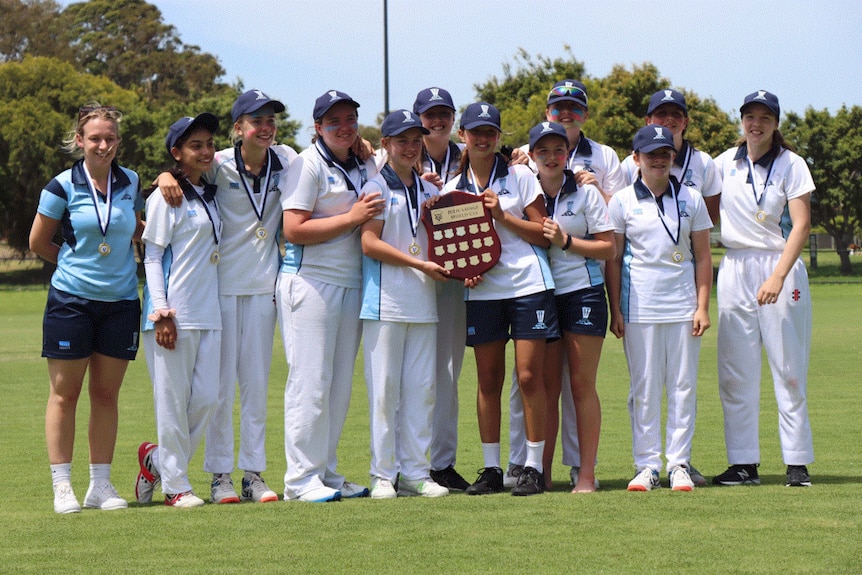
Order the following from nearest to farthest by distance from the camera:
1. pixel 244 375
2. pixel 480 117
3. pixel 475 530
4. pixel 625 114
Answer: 1. pixel 475 530
2. pixel 480 117
3. pixel 244 375
4. pixel 625 114

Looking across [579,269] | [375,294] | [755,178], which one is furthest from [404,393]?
[755,178]

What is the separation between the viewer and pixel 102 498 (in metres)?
6.45

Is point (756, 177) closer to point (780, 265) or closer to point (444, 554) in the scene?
point (780, 265)

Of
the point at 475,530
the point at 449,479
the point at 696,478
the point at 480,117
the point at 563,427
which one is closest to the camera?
the point at 475,530

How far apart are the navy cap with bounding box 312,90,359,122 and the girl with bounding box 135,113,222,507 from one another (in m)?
0.60

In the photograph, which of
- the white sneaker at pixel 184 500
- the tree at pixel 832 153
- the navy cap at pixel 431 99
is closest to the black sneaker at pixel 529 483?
the white sneaker at pixel 184 500

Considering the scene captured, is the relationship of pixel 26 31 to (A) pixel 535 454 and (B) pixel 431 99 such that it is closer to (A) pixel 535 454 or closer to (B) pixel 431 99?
(B) pixel 431 99

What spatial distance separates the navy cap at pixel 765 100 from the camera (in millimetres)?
6887

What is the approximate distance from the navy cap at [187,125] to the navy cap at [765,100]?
3146 mm

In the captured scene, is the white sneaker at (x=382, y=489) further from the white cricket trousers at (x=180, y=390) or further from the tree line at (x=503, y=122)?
the tree line at (x=503, y=122)

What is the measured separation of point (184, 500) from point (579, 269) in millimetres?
2543

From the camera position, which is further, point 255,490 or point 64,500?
point 255,490

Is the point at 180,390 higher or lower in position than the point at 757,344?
lower

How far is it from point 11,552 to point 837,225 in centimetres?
4940
